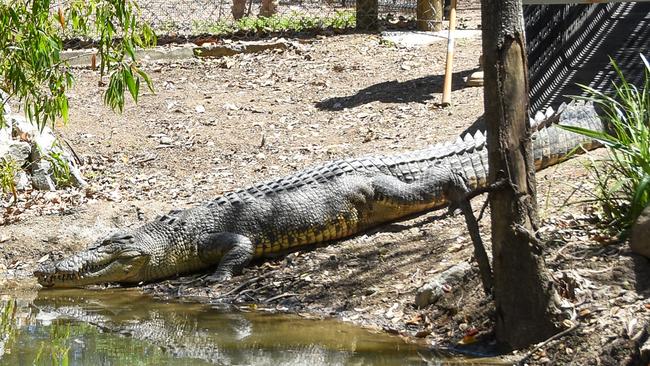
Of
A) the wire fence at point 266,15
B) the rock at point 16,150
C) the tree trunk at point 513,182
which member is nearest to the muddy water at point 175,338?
the tree trunk at point 513,182

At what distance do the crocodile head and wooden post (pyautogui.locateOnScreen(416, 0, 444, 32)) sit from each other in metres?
Result: 6.78

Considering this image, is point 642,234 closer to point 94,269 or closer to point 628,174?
point 628,174

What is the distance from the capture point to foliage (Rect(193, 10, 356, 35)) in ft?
45.9

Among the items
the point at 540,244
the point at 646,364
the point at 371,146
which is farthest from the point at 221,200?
the point at 646,364

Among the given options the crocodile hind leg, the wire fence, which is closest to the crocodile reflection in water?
the crocodile hind leg

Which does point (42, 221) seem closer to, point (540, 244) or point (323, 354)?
point (323, 354)

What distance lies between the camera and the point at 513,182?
196 inches

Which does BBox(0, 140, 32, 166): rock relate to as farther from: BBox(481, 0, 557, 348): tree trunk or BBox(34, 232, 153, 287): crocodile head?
BBox(481, 0, 557, 348): tree trunk

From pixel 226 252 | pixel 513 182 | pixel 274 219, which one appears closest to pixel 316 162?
pixel 274 219

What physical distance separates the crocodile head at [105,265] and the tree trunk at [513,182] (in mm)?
3436

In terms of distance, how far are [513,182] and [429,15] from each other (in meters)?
8.80

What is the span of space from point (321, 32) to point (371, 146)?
15.2 ft

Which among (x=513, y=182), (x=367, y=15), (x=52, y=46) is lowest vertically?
(x=513, y=182)

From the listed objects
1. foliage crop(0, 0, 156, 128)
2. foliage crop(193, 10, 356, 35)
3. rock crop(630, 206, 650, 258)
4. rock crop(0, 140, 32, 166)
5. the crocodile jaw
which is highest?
foliage crop(0, 0, 156, 128)
